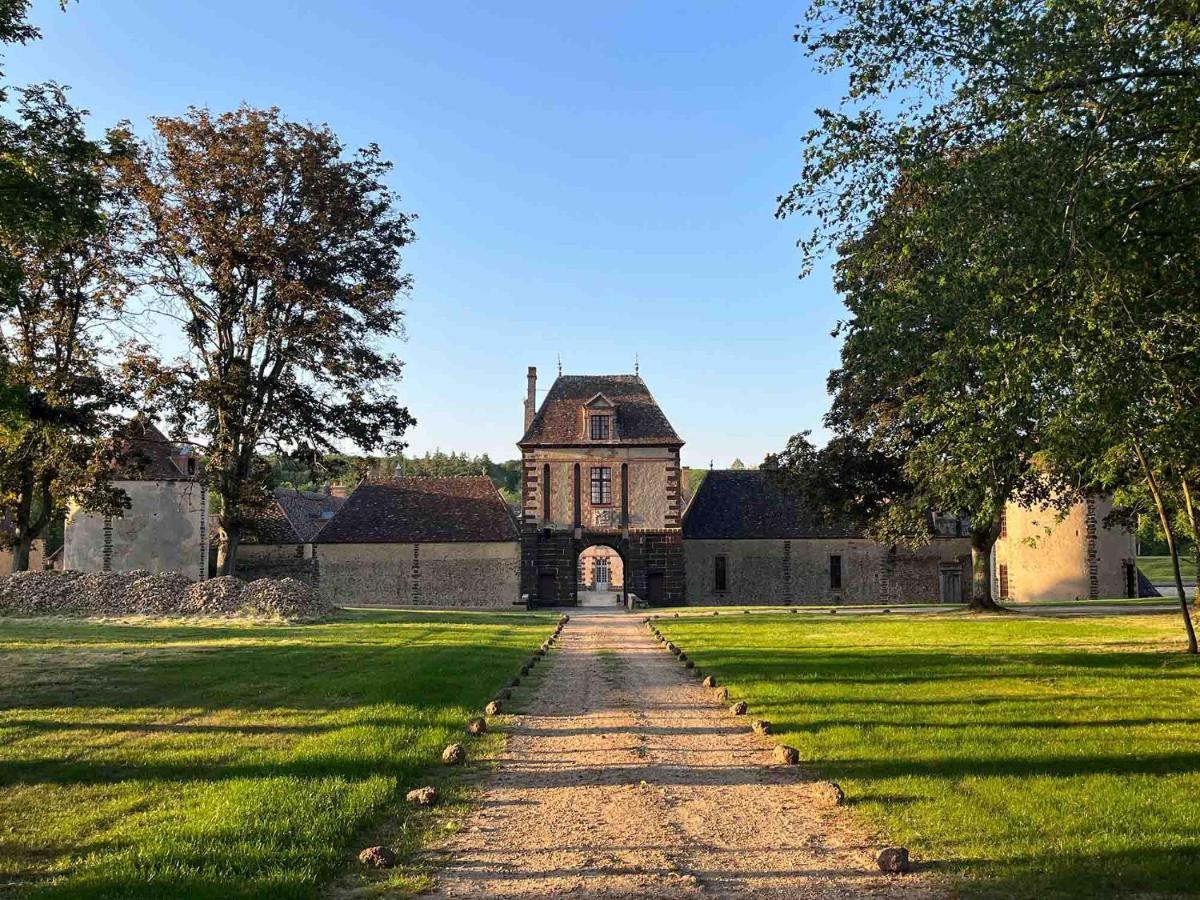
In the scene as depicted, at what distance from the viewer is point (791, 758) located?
7.61 meters

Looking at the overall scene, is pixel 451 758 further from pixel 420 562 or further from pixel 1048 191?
pixel 420 562

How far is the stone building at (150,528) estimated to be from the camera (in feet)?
132

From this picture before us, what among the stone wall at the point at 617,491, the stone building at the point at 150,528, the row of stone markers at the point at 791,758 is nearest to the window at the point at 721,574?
the stone wall at the point at 617,491

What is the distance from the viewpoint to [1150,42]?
931 cm

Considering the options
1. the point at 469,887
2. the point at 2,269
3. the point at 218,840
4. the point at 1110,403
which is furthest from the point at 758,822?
the point at 2,269

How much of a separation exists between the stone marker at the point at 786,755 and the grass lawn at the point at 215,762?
2852mm

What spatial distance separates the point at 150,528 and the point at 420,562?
11941 mm

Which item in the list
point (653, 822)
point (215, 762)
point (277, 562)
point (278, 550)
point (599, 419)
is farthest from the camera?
point (278, 550)

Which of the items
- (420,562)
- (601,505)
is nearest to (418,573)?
(420,562)

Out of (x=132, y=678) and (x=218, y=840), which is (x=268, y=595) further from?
(x=218, y=840)

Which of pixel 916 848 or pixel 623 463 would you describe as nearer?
pixel 916 848

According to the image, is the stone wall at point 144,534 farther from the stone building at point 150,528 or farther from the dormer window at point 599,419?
the dormer window at point 599,419

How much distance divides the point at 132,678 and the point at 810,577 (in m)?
36.6

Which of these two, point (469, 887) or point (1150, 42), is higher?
point (1150, 42)
